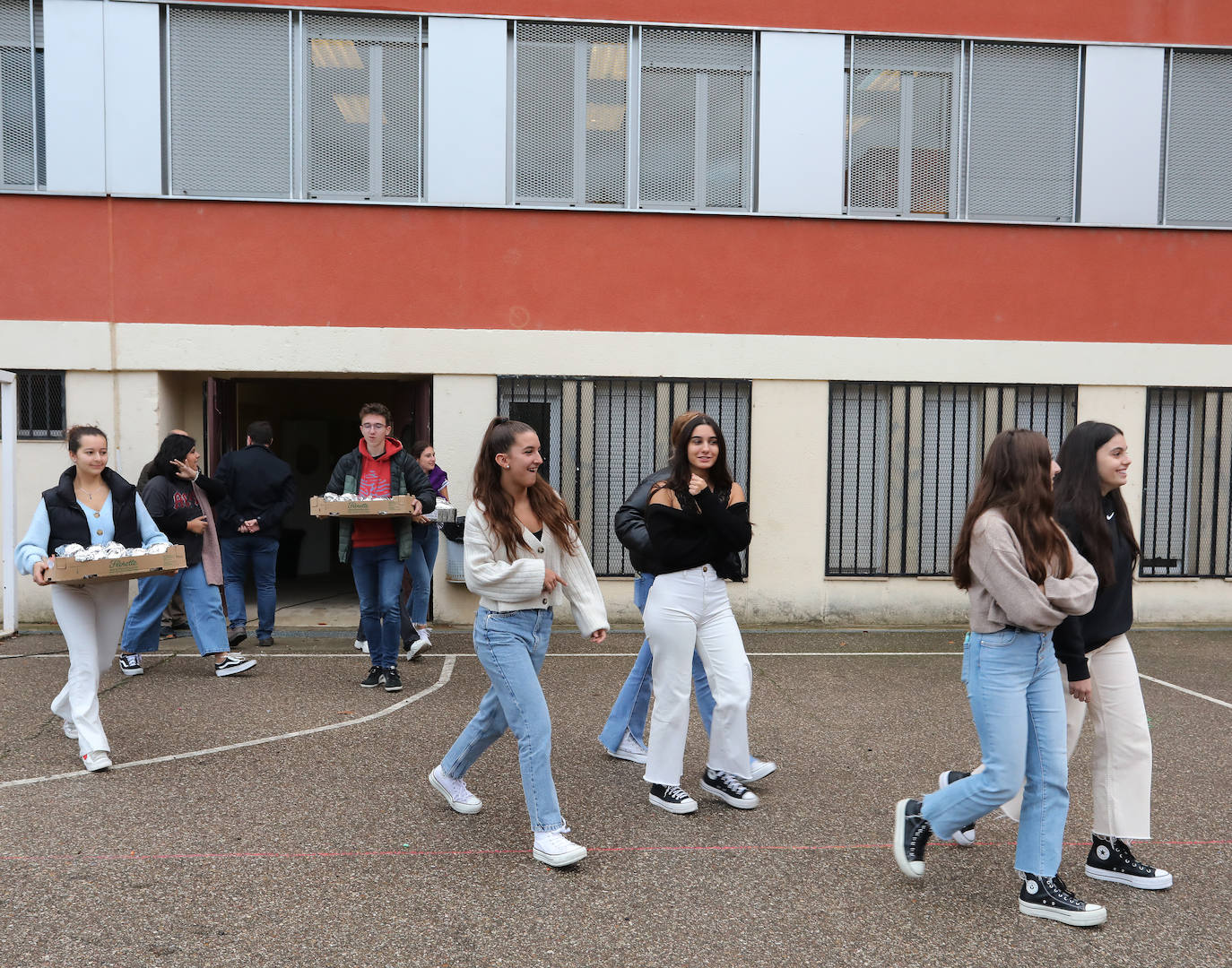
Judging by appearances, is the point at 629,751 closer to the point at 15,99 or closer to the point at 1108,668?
the point at 1108,668

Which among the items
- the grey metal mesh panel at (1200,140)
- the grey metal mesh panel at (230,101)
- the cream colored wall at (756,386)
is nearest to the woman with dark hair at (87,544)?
the cream colored wall at (756,386)

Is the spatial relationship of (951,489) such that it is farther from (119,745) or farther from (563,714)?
(119,745)

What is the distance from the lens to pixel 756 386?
10.2m

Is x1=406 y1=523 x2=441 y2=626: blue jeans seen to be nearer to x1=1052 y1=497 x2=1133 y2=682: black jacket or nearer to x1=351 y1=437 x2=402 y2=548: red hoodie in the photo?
x1=351 y1=437 x2=402 y2=548: red hoodie

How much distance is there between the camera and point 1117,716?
13.3ft

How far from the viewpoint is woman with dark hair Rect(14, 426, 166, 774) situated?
532 centimetres

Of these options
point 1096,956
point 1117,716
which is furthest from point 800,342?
point 1096,956

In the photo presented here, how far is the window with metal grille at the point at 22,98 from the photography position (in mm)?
9766

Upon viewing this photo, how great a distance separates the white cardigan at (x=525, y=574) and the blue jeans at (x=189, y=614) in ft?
12.6

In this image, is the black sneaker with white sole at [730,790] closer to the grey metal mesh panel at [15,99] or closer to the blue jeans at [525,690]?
the blue jeans at [525,690]

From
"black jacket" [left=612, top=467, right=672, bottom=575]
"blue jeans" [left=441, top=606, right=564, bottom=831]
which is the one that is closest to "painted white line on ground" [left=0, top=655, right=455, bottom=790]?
"blue jeans" [left=441, top=606, right=564, bottom=831]

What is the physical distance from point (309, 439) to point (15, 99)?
5.95 m

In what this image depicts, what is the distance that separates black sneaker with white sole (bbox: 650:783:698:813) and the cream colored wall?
531 centimetres

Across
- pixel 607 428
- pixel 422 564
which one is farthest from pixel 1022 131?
pixel 422 564
